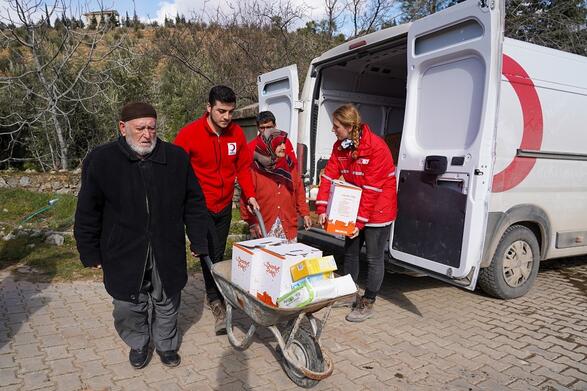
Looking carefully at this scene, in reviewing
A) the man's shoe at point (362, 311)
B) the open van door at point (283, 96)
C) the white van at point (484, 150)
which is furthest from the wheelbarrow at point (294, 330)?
the open van door at point (283, 96)

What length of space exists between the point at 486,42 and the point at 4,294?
16.8ft

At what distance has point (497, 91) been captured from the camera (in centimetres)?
325

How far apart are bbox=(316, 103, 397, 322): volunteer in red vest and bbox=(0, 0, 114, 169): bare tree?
7524 mm

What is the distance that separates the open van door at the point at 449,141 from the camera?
328cm

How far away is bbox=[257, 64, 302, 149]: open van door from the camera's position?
17.4ft

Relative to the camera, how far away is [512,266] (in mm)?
4379

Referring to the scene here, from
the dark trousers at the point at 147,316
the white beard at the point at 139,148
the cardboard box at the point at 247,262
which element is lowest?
the dark trousers at the point at 147,316

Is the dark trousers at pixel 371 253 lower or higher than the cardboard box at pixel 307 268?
lower

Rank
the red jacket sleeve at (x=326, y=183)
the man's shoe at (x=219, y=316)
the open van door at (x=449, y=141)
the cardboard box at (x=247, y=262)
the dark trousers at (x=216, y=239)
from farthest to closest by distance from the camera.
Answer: the red jacket sleeve at (x=326, y=183), the dark trousers at (x=216, y=239), the man's shoe at (x=219, y=316), the open van door at (x=449, y=141), the cardboard box at (x=247, y=262)

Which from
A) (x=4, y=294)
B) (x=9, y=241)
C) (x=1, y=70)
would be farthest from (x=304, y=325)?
(x=1, y=70)

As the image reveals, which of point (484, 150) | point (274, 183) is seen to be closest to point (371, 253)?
point (274, 183)

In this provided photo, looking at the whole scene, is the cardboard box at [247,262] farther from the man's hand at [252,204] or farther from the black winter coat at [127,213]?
the man's hand at [252,204]

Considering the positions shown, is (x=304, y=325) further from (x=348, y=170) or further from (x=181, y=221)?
(x=348, y=170)

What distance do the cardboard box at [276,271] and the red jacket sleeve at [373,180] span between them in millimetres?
1099
